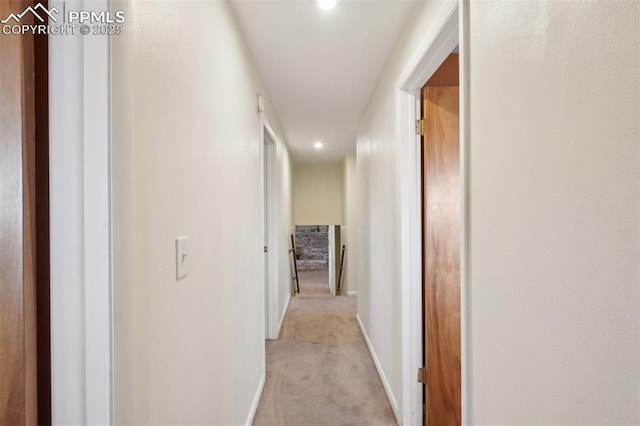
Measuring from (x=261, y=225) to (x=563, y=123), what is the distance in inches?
85.4

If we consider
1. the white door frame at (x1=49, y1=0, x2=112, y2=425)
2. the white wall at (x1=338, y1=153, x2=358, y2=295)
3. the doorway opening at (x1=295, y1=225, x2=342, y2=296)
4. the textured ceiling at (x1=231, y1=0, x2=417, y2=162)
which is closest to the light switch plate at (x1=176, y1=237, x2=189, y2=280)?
the white door frame at (x1=49, y1=0, x2=112, y2=425)

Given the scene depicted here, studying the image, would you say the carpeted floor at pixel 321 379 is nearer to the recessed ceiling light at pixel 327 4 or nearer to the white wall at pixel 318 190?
the recessed ceiling light at pixel 327 4

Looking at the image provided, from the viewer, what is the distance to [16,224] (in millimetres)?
587

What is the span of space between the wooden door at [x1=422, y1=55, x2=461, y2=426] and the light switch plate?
136 cm

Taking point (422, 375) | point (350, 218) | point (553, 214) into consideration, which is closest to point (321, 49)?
point (553, 214)

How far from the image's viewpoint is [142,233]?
811mm

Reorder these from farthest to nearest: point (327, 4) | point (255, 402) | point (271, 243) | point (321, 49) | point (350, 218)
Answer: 1. point (350, 218)
2. point (271, 243)
3. point (255, 402)
4. point (321, 49)
5. point (327, 4)

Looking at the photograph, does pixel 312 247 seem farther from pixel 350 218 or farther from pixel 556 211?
pixel 556 211

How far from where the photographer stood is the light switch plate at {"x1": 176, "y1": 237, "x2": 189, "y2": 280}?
1031mm

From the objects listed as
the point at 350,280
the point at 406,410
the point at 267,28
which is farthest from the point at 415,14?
the point at 350,280

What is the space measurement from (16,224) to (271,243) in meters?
3.16

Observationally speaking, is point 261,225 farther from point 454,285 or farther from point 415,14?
point 415,14

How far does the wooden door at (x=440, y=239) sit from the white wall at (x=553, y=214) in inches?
32.8

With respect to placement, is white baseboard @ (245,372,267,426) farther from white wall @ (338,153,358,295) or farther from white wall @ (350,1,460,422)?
white wall @ (338,153,358,295)
